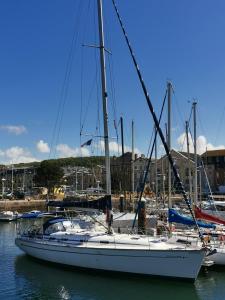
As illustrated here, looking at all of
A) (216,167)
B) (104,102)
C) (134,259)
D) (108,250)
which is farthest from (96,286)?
(216,167)

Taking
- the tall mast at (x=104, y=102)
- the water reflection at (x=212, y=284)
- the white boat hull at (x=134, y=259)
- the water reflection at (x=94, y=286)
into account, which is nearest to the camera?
the water reflection at (x=94, y=286)

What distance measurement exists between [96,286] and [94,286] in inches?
4.0

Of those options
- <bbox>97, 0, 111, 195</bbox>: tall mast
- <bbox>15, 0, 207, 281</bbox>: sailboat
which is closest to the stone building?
<bbox>15, 0, 207, 281</bbox>: sailboat

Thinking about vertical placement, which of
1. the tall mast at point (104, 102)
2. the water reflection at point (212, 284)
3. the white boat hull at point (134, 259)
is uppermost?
the tall mast at point (104, 102)

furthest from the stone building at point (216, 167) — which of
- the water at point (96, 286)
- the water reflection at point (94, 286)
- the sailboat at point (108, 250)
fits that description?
the water reflection at point (94, 286)

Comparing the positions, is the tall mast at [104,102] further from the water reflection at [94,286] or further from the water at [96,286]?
the water at [96,286]

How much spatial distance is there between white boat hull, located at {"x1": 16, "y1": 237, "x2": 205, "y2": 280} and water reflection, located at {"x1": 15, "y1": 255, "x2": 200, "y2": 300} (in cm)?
46

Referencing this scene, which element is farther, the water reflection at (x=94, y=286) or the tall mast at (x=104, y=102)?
the tall mast at (x=104, y=102)

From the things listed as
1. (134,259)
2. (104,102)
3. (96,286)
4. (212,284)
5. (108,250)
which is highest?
(104,102)

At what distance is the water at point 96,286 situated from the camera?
2055cm

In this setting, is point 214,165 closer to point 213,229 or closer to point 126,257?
point 213,229

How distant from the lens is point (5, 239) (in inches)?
1612

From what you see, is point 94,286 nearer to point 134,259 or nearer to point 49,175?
point 134,259

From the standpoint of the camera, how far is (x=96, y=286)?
71.9ft
